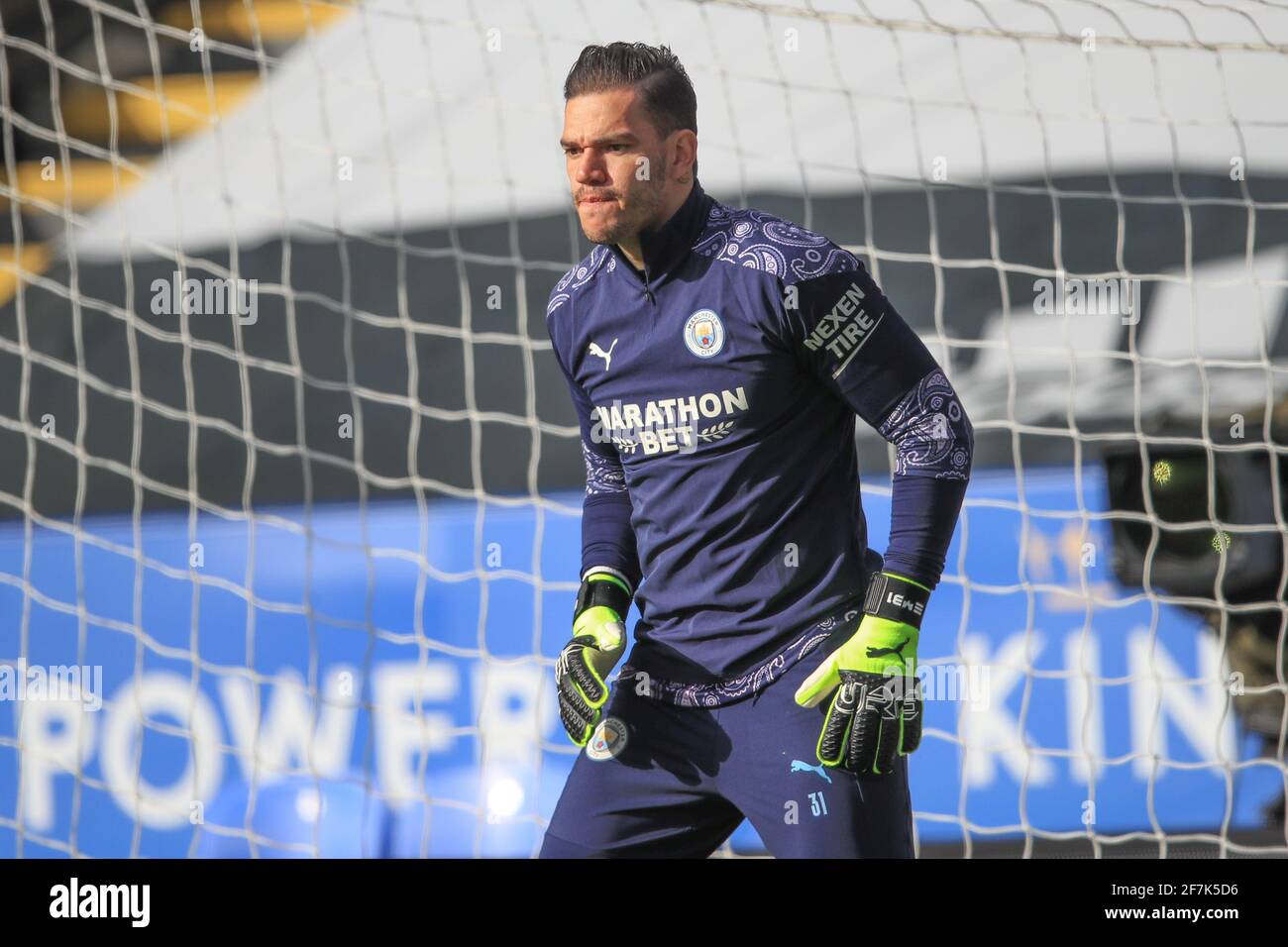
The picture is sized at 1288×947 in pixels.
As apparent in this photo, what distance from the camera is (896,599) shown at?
1702mm

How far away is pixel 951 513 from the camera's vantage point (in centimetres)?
176

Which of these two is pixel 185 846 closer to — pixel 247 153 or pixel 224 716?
pixel 224 716

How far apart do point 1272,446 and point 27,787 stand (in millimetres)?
3355

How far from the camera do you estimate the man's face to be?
1.78m

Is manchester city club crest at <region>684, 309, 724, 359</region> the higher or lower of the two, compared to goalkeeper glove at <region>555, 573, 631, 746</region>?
higher

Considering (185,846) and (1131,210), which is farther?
(1131,210)

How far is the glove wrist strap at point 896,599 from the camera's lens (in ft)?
5.56

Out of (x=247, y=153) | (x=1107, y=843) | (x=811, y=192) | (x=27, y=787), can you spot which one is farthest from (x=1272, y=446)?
(x=247, y=153)

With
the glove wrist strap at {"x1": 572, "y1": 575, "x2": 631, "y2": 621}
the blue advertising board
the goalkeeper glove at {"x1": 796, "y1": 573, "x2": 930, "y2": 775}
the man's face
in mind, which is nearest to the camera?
the goalkeeper glove at {"x1": 796, "y1": 573, "x2": 930, "y2": 775}

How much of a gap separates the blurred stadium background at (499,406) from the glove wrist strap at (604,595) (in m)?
1.43

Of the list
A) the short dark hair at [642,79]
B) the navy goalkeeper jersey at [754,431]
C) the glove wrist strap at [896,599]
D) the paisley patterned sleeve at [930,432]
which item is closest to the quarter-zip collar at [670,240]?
the navy goalkeeper jersey at [754,431]

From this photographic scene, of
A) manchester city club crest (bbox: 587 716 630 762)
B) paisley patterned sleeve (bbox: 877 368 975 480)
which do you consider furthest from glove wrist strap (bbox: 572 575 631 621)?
paisley patterned sleeve (bbox: 877 368 975 480)

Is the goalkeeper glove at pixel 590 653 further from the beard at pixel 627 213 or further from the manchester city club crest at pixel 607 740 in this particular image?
the beard at pixel 627 213

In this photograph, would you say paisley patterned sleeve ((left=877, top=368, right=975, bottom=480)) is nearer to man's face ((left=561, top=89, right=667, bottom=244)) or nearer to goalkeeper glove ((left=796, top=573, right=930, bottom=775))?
goalkeeper glove ((left=796, top=573, right=930, bottom=775))
